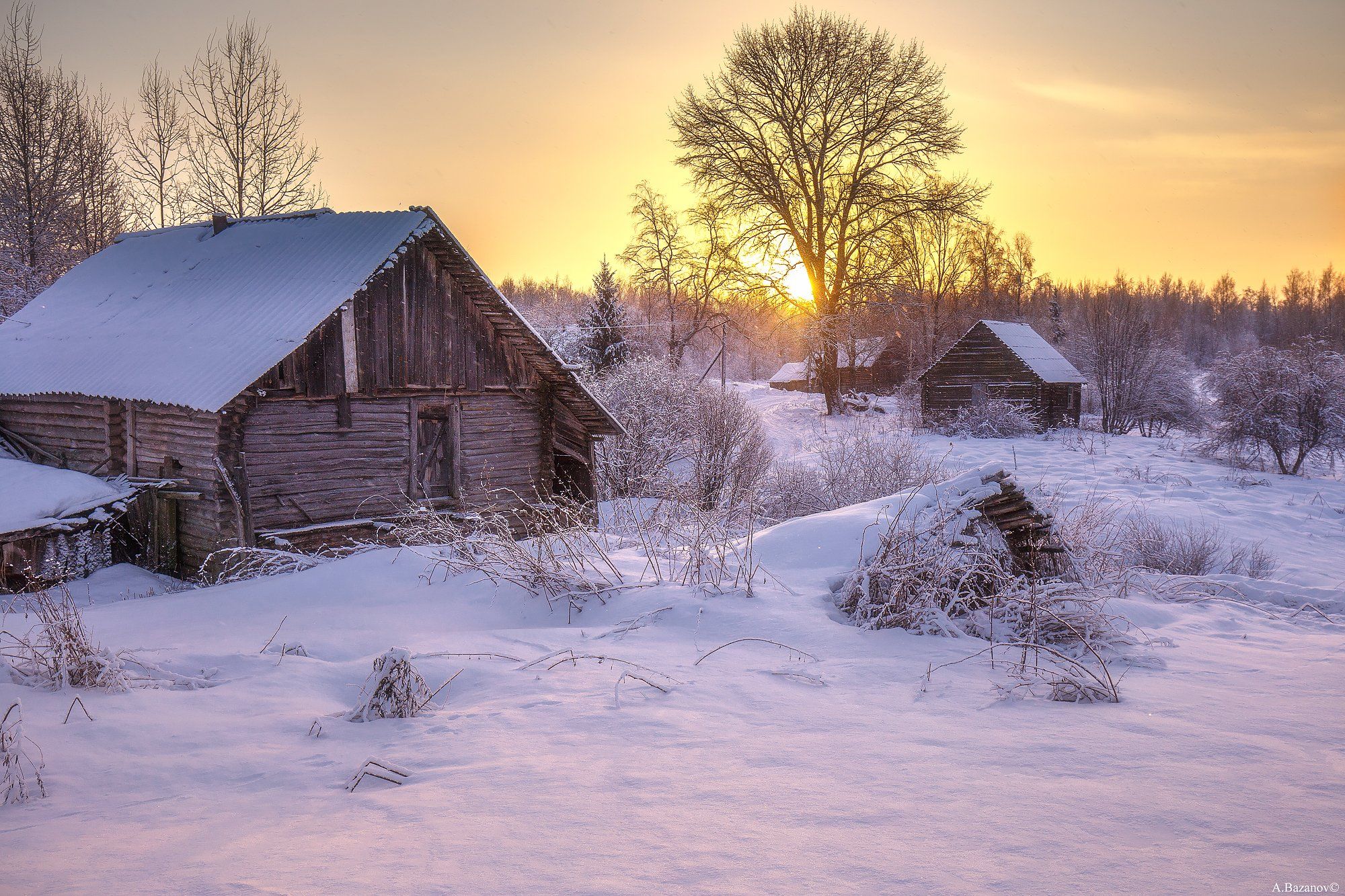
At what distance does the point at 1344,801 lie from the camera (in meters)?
2.96

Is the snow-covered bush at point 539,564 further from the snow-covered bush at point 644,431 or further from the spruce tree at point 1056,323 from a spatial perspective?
the spruce tree at point 1056,323

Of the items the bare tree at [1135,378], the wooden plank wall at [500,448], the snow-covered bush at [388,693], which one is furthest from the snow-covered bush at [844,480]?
the bare tree at [1135,378]

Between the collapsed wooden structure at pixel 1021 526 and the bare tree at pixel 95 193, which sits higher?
the bare tree at pixel 95 193

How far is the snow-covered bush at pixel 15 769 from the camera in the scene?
3008 millimetres

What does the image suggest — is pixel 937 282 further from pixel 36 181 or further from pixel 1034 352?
pixel 36 181

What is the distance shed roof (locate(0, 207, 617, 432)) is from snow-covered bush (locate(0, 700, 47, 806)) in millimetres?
9105

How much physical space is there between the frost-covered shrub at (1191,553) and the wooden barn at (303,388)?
9431 millimetres

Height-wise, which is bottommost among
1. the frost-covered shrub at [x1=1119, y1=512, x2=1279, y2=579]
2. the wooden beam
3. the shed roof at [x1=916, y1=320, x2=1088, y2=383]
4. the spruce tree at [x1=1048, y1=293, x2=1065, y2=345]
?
the frost-covered shrub at [x1=1119, y1=512, x2=1279, y2=579]

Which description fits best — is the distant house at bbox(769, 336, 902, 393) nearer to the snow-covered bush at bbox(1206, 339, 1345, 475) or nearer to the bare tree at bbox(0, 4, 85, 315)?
the snow-covered bush at bbox(1206, 339, 1345, 475)

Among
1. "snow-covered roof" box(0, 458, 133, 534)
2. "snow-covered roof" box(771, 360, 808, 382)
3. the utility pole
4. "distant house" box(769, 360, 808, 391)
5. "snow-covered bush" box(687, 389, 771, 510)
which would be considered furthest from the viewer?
"snow-covered roof" box(771, 360, 808, 382)

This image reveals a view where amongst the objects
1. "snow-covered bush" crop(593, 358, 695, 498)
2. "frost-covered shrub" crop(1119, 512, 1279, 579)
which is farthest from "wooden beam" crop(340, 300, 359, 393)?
"frost-covered shrub" crop(1119, 512, 1279, 579)

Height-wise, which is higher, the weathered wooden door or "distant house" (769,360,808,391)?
"distant house" (769,360,808,391)

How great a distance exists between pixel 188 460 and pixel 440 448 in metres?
3.96

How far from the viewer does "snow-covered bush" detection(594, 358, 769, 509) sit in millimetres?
19938
